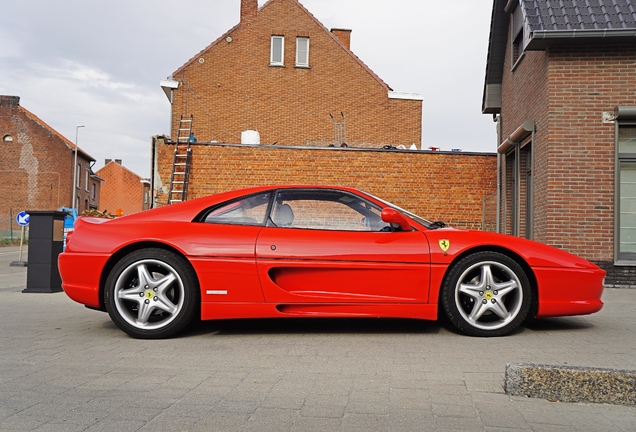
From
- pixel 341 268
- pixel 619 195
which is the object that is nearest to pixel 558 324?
pixel 341 268

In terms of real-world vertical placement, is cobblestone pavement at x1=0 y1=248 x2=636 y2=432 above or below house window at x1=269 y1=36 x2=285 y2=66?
below

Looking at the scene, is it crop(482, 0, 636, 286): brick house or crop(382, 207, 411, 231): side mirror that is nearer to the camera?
crop(382, 207, 411, 231): side mirror

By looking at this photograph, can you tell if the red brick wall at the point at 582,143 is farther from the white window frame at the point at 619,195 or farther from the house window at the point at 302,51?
the house window at the point at 302,51

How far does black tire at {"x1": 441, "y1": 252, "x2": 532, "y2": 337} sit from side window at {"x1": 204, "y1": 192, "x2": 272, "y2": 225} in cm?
168

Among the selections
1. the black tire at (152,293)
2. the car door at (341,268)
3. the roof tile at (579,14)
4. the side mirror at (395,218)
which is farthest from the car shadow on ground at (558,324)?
the roof tile at (579,14)

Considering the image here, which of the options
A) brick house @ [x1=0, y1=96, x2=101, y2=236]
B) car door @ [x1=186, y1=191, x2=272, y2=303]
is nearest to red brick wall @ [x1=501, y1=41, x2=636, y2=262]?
car door @ [x1=186, y1=191, x2=272, y2=303]

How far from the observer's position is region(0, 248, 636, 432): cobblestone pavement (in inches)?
122

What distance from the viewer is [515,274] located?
5230 millimetres

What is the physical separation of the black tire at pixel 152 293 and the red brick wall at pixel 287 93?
21604 mm

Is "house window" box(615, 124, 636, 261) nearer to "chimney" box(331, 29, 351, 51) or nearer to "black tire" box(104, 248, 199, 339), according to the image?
"black tire" box(104, 248, 199, 339)

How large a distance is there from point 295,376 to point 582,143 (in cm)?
799

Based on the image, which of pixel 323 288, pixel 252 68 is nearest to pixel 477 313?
pixel 323 288

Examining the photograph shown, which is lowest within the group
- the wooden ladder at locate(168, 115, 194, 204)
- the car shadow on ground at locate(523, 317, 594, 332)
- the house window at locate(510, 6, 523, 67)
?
the car shadow on ground at locate(523, 317, 594, 332)

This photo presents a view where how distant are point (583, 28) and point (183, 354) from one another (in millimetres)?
8348
